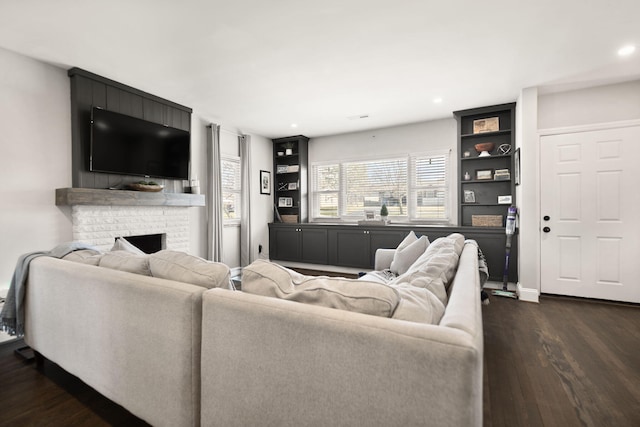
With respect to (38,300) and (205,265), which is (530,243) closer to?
(205,265)

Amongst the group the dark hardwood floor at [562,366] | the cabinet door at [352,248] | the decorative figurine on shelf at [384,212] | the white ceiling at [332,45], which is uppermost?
the white ceiling at [332,45]

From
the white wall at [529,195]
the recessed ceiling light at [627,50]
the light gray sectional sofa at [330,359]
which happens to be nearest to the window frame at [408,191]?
the white wall at [529,195]

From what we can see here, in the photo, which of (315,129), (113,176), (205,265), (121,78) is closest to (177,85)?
(121,78)

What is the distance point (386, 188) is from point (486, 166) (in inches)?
63.2

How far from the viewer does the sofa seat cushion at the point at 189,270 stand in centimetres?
138

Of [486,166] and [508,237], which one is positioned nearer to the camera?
[508,237]

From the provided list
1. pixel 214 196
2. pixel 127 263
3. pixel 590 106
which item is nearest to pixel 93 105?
pixel 214 196

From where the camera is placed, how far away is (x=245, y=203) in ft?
17.7

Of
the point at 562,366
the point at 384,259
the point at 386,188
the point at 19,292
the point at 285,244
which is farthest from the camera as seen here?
the point at 285,244

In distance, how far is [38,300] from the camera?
195 cm

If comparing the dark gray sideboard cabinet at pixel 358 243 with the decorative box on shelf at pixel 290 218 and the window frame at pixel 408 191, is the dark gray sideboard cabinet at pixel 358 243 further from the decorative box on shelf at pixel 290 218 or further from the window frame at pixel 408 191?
the decorative box on shelf at pixel 290 218

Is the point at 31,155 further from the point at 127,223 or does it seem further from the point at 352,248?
the point at 352,248

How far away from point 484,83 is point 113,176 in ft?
14.5

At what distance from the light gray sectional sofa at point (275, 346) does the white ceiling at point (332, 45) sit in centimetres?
186
